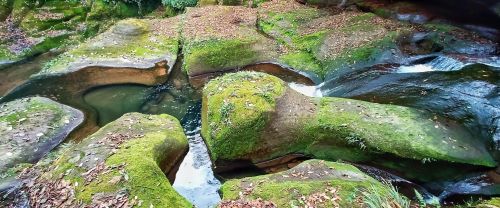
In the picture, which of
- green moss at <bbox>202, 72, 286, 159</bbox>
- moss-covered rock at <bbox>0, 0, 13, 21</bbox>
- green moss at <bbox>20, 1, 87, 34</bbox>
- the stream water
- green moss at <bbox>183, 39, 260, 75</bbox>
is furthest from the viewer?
moss-covered rock at <bbox>0, 0, 13, 21</bbox>

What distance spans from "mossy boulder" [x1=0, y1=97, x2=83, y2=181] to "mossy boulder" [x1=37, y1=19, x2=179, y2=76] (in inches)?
113

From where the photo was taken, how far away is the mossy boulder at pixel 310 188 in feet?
22.0

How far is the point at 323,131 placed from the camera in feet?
30.5

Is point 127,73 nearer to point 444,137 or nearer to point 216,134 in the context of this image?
point 216,134

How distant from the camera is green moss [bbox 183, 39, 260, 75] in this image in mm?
13852

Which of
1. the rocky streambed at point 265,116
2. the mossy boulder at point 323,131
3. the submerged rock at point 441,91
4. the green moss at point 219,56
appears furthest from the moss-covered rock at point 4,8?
the submerged rock at point 441,91

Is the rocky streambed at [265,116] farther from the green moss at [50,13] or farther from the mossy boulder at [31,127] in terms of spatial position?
the green moss at [50,13]

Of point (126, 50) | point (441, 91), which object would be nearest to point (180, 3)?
point (126, 50)

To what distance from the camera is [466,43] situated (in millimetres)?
12602

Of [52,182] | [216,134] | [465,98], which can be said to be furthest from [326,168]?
[52,182]

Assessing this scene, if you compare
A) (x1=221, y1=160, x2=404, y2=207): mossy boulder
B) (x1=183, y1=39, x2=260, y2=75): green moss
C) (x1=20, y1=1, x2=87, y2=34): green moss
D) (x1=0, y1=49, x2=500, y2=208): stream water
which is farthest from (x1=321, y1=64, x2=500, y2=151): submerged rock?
(x1=20, y1=1, x2=87, y2=34): green moss

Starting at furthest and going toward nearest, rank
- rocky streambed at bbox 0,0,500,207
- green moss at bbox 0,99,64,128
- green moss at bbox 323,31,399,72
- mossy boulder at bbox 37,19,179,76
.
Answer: mossy boulder at bbox 37,19,179,76
green moss at bbox 323,31,399,72
green moss at bbox 0,99,64,128
rocky streambed at bbox 0,0,500,207

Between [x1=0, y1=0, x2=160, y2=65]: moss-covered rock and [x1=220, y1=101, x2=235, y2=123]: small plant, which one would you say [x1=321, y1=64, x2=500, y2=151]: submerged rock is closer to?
[x1=220, y1=101, x2=235, y2=123]: small plant

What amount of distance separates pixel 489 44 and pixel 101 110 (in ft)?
38.9
